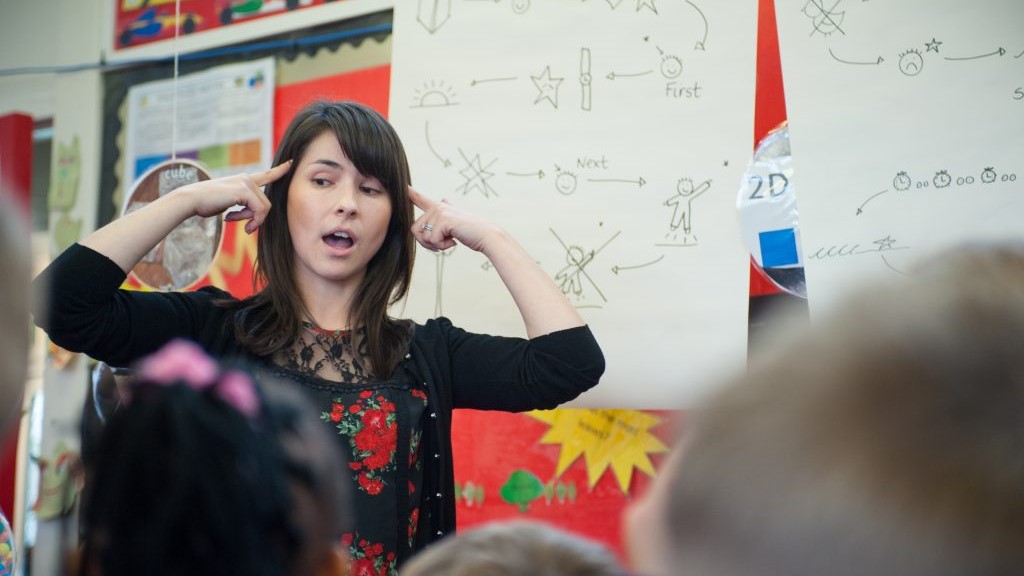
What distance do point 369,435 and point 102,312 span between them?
46 centimetres

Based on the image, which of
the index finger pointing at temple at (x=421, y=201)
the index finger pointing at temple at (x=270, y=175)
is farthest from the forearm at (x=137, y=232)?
the index finger pointing at temple at (x=421, y=201)

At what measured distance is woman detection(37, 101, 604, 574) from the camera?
1549mm

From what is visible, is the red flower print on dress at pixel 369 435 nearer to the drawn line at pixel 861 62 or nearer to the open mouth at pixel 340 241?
the open mouth at pixel 340 241

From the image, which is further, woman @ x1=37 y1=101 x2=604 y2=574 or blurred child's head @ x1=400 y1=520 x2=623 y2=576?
woman @ x1=37 y1=101 x2=604 y2=574

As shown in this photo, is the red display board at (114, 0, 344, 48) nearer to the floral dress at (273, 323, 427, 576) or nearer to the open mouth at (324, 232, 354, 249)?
the open mouth at (324, 232, 354, 249)

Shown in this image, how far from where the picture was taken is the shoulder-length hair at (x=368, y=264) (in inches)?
64.8

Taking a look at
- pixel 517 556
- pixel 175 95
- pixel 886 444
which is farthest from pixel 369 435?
pixel 175 95

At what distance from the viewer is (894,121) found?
1.93m

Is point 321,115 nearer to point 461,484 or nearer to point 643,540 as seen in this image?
point 461,484

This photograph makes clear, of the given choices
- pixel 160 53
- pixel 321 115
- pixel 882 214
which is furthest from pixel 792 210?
pixel 160 53

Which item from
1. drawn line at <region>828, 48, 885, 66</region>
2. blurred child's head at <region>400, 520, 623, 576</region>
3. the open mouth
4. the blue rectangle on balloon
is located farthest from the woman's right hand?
blurred child's head at <region>400, 520, 623, 576</region>

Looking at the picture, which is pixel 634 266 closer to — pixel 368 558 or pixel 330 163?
pixel 330 163

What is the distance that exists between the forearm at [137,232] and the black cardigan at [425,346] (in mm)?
25

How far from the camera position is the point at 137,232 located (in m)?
1.64
